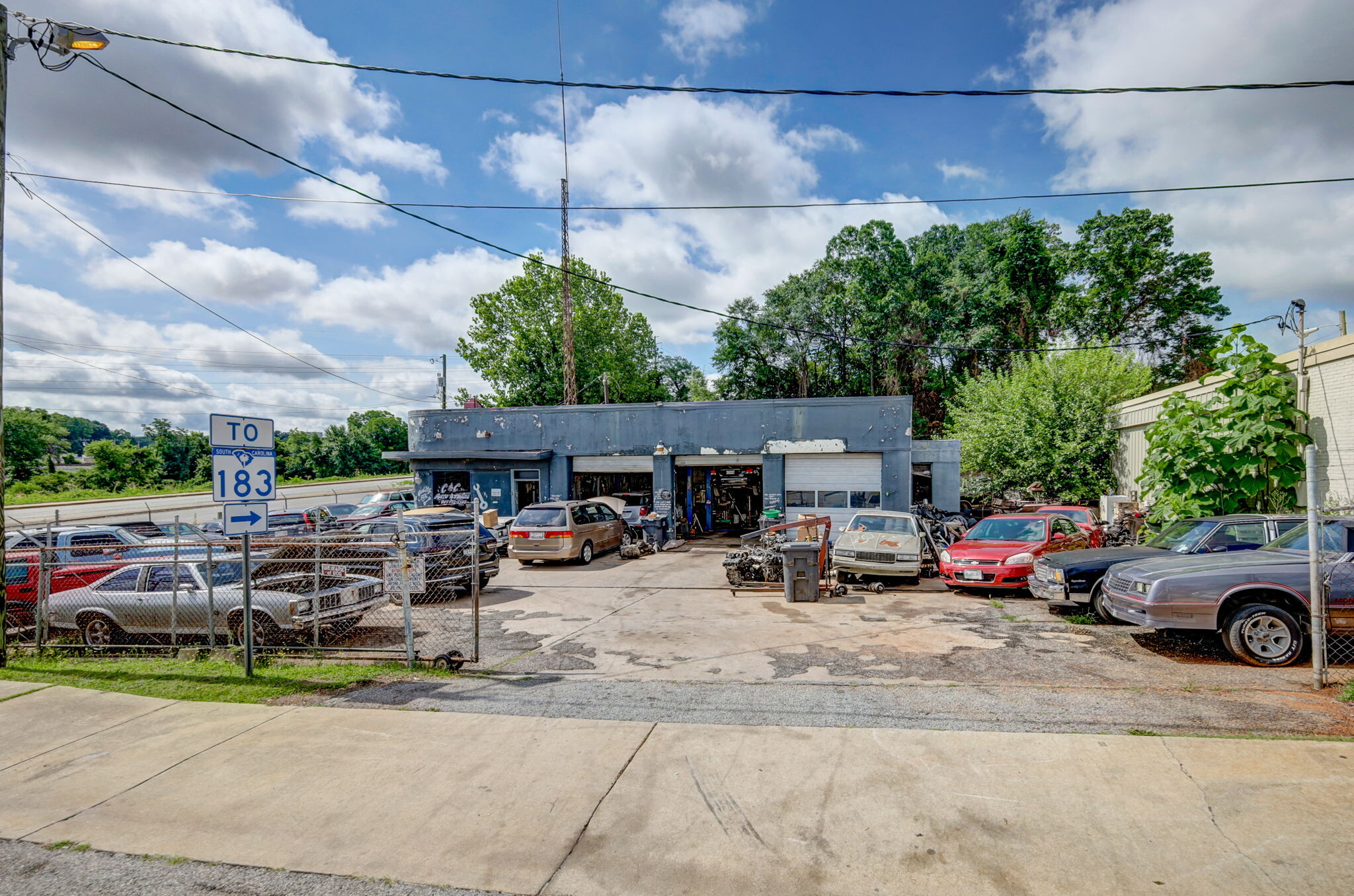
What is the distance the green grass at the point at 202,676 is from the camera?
22.2 ft

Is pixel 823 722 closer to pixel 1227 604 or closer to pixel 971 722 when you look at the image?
pixel 971 722

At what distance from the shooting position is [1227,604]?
6.97 metres

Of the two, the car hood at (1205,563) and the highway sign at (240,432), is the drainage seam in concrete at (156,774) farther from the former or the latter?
the car hood at (1205,563)

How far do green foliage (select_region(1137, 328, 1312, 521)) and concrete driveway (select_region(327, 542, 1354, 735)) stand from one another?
13.6ft

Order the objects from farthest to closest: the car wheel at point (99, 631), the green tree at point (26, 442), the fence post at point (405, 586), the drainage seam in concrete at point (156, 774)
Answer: the green tree at point (26, 442) < the car wheel at point (99, 631) < the fence post at point (405, 586) < the drainage seam in concrete at point (156, 774)

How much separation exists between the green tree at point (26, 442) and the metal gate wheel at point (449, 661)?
56794 mm

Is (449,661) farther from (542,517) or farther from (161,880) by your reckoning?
(542,517)

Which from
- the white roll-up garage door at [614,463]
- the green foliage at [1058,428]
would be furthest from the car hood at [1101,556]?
the white roll-up garage door at [614,463]

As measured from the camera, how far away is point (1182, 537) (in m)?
9.38

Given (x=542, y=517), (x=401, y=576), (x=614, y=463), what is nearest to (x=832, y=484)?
(x=614, y=463)

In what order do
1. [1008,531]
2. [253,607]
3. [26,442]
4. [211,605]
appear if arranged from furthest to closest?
1. [26,442]
2. [1008,531]
3. [253,607]
4. [211,605]

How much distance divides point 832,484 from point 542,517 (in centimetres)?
873

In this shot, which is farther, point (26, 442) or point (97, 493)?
point (26, 442)

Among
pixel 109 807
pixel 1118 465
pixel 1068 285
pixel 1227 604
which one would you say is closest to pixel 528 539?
pixel 109 807
